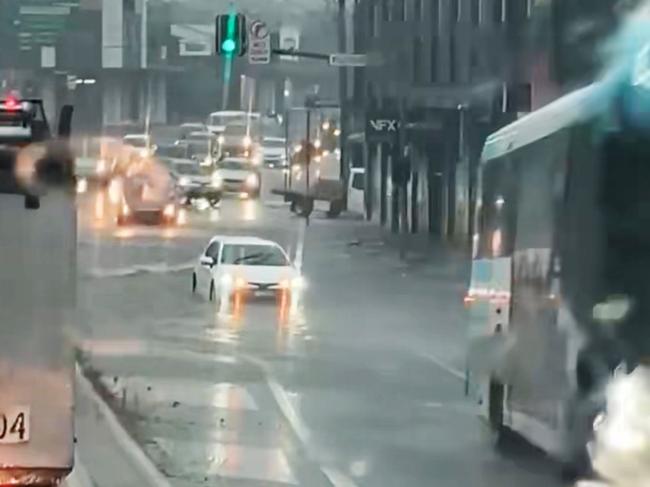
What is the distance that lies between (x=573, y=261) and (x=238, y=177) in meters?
15.5

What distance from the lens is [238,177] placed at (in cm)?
2455

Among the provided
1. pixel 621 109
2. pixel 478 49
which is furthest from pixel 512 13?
pixel 621 109

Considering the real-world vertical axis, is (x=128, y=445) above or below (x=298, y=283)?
above

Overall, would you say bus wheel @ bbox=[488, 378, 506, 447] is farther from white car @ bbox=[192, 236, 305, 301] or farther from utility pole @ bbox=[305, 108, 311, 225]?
utility pole @ bbox=[305, 108, 311, 225]

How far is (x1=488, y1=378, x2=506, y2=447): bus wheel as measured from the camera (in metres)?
12.1

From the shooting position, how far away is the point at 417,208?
25312 mm

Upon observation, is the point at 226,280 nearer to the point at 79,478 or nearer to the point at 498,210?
the point at 498,210

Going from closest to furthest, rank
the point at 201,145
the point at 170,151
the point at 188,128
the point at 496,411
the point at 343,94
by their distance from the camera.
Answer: the point at 496,411, the point at 170,151, the point at 188,128, the point at 201,145, the point at 343,94

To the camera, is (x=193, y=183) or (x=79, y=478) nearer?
(x=79, y=478)

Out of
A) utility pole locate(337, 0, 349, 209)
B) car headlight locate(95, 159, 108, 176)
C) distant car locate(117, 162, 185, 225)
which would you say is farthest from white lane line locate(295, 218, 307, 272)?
car headlight locate(95, 159, 108, 176)

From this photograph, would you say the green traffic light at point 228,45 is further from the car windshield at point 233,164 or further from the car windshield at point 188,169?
the car windshield at point 188,169

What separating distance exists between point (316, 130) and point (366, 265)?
238 centimetres

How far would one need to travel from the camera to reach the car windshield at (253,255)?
22502mm

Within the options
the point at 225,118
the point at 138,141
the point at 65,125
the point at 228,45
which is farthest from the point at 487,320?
the point at 138,141
